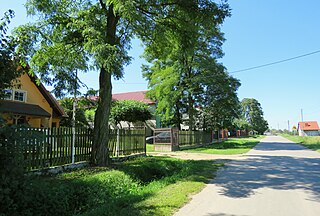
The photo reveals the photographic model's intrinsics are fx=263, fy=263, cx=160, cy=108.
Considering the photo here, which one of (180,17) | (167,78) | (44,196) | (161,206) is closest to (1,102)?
(44,196)

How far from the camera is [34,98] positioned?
19938 millimetres

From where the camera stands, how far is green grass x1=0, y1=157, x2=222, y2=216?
536 centimetres

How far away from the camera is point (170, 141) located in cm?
2225

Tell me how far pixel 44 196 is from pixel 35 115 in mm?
13844

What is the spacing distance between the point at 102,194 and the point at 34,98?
14958mm

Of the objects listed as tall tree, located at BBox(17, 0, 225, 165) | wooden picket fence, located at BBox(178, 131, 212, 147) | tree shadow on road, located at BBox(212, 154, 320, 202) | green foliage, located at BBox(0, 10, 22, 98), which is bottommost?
tree shadow on road, located at BBox(212, 154, 320, 202)

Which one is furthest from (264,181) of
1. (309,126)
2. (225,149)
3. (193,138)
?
(309,126)

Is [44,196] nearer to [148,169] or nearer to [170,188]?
[170,188]

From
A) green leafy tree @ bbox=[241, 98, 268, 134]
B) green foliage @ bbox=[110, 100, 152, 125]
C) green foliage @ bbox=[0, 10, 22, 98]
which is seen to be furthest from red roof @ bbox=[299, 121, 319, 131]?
green foliage @ bbox=[0, 10, 22, 98]

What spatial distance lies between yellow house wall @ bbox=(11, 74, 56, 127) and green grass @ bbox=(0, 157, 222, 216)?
12.3 metres

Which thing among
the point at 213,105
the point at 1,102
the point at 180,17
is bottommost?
the point at 1,102

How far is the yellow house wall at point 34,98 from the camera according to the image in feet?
62.6

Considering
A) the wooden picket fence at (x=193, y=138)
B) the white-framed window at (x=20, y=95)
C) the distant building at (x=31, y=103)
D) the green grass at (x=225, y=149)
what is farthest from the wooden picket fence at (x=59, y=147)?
the wooden picket fence at (x=193, y=138)

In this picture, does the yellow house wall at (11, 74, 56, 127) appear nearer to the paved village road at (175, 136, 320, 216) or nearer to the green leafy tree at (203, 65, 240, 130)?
the paved village road at (175, 136, 320, 216)
